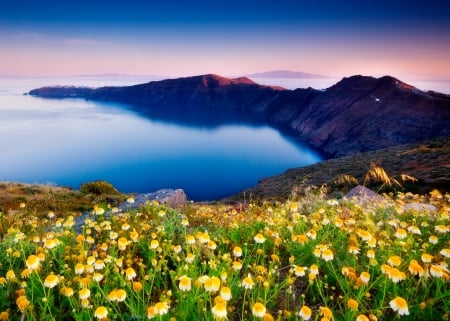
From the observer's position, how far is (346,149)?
609ft

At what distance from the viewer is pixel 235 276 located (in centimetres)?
371

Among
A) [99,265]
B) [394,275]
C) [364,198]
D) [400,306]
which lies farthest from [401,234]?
[364,198]

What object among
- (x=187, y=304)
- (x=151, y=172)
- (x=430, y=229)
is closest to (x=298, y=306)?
(x=187, y=304)

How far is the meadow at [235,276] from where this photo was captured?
10.1ft

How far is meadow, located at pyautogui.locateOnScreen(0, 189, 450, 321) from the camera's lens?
3.09 m

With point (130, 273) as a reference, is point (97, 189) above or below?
below

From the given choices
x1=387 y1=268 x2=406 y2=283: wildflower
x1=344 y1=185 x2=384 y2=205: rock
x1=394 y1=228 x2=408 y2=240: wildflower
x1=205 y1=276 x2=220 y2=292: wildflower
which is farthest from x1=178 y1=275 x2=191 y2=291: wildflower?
x1=344 y1=185 x2=384 y2=205: rock

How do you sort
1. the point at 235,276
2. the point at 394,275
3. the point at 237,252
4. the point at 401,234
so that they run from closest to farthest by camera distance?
the point at 394,275 < the point at 235,276 < the point at 237,252 < the point at 401,234

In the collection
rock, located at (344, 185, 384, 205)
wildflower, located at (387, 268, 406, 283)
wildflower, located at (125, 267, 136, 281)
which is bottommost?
rock, located at (344, 185, 384, 205)

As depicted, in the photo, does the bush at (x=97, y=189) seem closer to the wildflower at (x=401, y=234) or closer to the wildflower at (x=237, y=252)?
the wildflower at (x=237, y=252)

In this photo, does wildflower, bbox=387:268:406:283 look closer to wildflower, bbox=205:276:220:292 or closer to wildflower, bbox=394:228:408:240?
wildflower, bbox=394:228:408:240

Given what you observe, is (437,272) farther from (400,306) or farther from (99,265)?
(99,265)

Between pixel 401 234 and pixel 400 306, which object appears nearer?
pixel 400 306

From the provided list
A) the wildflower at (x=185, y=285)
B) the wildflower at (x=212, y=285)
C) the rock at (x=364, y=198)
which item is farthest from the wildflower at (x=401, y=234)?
the rock at (x=364, y=198)
